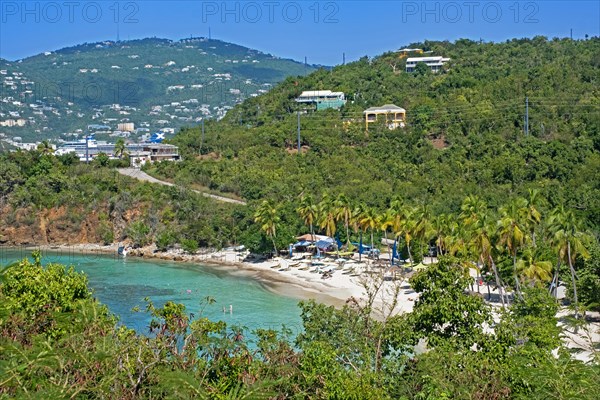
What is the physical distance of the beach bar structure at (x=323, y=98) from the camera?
73.5 metres

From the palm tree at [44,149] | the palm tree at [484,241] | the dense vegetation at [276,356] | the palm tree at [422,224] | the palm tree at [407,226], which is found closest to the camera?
the dense vegetation at [276,356]

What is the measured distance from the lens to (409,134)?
205 feet

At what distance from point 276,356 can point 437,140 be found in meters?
50.2

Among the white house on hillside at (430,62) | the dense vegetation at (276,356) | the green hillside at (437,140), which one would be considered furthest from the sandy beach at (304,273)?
the white house on hillside at (430,62)

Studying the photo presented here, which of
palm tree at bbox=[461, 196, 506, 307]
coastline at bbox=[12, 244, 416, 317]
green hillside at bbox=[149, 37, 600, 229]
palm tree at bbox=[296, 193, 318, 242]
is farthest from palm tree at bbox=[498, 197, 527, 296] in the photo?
palm tree at bbox=[296, 193, 318, 242]

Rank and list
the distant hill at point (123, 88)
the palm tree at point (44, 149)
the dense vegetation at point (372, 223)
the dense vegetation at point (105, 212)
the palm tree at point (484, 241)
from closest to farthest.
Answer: the dense vegetation at point (372, 223) < the palm tree at point (484, 241) < the dense vegetation at point (105, 212) < the palm tree at point (44, 149) < the distant hill at point (123, 88)

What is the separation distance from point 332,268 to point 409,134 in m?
24.8

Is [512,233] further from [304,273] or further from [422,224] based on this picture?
[304,273]

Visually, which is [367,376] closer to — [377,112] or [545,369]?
[545,369]

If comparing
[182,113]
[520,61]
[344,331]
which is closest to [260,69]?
[182,113]

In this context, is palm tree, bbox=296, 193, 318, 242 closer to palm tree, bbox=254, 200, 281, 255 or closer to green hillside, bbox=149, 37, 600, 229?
palm tree, bbox=254, 200, 281, 255

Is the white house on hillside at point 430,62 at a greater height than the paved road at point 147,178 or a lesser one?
greater

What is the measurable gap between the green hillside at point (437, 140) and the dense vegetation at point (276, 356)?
26975 mm

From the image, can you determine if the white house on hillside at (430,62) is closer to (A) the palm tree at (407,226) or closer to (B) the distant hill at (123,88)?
(A) the palm tree at (407,226)
